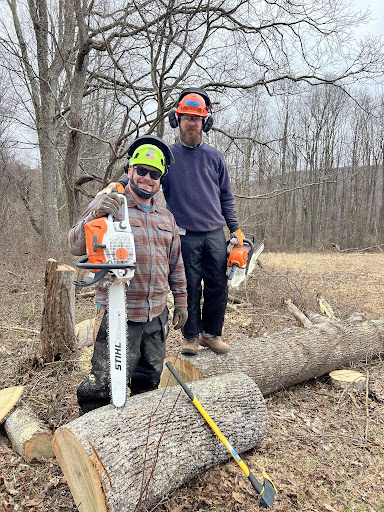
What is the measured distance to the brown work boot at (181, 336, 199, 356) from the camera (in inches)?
135

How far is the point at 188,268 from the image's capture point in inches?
129

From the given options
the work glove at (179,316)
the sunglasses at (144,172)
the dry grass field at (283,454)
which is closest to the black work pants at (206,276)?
the work glove at (179,316)

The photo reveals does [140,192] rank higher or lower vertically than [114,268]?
higher

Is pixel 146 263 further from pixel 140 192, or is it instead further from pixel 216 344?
pixel 216 344

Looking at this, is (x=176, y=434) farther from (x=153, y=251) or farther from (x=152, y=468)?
(x=153, y=251)

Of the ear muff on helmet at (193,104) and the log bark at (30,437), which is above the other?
the ear muff on helmet at (193,104)

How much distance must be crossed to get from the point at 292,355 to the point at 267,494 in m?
1.84

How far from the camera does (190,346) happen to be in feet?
11.3

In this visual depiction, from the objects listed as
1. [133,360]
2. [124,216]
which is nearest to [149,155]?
[124,216]

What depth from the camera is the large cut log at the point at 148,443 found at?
77.4 inches

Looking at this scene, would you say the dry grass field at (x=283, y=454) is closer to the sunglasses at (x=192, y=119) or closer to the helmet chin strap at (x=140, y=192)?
the helmet chin strap at (x=140, y=192)

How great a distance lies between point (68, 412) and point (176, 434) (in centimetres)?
131

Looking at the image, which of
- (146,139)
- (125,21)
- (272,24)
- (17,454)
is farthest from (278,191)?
(17,454)

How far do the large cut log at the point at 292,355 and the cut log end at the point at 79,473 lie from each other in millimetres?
1323
